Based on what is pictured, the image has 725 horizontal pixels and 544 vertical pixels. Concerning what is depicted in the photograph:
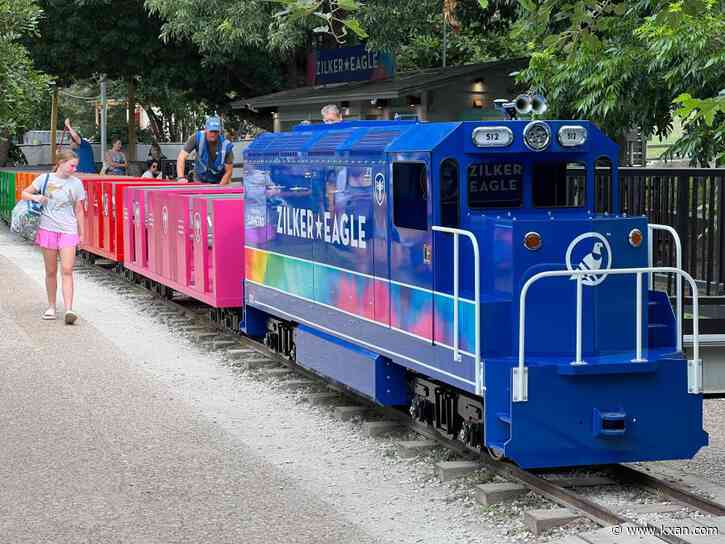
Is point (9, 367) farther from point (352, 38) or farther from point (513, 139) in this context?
point (352, 38)

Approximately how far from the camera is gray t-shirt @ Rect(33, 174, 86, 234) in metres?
14.9

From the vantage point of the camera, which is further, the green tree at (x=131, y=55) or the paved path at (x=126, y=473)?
the green tree at (x=131, y=55)

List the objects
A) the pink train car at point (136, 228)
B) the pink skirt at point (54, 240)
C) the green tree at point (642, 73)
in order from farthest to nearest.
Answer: the pink train car at point (136, 228) → the pink skirt at point (54, 240) → the green tree at point (642, 73)

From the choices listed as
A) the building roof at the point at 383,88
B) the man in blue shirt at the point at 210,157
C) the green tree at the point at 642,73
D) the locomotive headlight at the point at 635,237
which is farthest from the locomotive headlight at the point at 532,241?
the building roof at the point at 383,88

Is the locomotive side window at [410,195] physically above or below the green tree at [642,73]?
below

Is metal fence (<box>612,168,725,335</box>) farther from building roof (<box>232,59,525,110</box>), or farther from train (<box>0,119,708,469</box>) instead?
building roof (<box>232,59,525,110</box>)

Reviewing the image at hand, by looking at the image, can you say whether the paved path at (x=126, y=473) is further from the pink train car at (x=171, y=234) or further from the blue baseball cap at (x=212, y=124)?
the blue baseball cap at (x=212, y=124)

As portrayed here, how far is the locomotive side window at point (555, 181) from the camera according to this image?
8.64 metres

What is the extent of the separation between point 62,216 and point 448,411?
7688 mm

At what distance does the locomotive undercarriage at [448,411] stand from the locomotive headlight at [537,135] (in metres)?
1.67

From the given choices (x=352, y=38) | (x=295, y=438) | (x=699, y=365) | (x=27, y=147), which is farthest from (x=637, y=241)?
(x=27, y=147)

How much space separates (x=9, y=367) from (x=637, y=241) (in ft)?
22.5

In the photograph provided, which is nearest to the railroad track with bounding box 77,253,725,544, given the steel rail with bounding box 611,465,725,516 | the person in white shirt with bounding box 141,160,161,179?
the steel rail with bounding box 611,465,725,516

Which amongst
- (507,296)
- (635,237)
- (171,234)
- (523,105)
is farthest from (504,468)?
(171,234)
